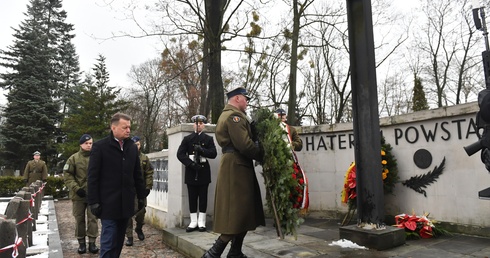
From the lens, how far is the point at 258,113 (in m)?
4.44

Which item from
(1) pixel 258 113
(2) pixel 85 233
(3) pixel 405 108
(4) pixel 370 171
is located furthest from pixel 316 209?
Answer: (3) pixel 405 108

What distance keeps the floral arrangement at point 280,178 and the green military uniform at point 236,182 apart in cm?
16

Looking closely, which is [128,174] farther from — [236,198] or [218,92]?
[218,92]

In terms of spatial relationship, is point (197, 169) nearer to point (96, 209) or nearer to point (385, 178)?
point (96, 209)

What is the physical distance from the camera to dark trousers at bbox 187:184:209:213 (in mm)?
6297

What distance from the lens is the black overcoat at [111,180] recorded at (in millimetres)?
3918

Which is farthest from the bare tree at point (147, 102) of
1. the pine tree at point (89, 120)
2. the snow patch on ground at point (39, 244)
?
the snow patch on ground at point (39, 244)

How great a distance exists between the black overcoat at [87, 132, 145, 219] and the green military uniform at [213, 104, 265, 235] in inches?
40.3

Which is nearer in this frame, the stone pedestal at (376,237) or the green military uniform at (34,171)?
the stone pedestal at (376,237)

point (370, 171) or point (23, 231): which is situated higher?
point (370, 171)

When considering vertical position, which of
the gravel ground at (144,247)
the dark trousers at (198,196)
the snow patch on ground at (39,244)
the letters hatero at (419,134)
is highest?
the letters hatero at (419,134)

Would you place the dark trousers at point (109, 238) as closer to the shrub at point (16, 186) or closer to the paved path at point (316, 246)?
the paved path at point (316, 246)

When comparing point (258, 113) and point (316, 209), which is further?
point (316, 209)

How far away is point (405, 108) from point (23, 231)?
38.9 m
